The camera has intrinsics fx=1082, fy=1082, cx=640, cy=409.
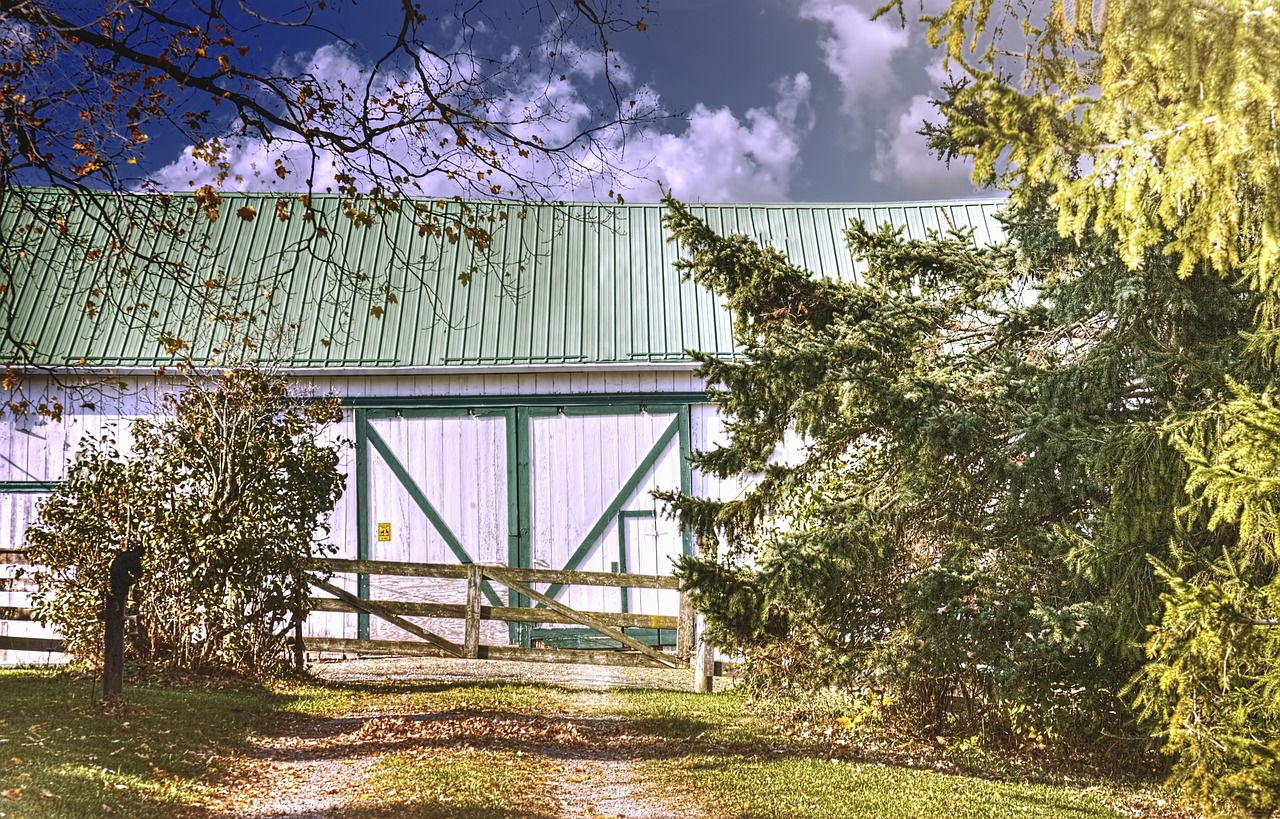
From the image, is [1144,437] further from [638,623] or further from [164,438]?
[164,438]

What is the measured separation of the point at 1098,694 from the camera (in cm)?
800

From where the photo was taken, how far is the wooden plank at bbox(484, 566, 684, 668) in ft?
40.4

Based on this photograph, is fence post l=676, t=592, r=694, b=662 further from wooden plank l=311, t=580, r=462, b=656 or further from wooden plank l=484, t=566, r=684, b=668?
wooden plank l=311, t=580, r=462, b=656

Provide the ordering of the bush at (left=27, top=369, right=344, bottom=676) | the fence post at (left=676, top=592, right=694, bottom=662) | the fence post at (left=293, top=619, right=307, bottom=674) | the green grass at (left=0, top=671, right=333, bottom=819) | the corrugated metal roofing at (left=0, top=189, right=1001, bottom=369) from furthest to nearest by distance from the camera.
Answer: the corrugated metal roofing at (left=0, top=189, right=1001, bottom=369) → the fence post at (left=676, top=592, right=694, bottom=662) → the fence post at (left=293, top=619, right=307, bottom=674) → the bush at (left=27, top=369, right=344, bottom=676) → the green grass at (left=0, top=671, right=333, bottom=819)

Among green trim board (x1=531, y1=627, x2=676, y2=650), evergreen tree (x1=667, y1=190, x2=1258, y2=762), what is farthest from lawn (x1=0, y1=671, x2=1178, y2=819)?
green trim board (x1=531, y1=627, x2=676, y2=650)

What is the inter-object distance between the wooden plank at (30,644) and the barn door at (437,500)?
3763 mm

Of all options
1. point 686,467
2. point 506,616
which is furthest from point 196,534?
point 686,467

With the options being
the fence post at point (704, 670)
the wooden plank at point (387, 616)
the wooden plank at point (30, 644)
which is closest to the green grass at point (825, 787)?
the fence post at point (704, 670)

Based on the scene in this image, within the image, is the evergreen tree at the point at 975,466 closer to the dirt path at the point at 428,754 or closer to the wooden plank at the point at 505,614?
the dirt path at the point at 428,754

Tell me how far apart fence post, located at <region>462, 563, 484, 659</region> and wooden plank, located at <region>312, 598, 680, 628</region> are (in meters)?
0.08

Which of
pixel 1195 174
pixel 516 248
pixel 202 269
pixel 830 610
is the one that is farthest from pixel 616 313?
pixel 1195 174

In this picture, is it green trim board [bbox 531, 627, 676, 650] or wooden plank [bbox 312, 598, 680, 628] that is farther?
green trim board [bbox 531, 627, 676, 650]

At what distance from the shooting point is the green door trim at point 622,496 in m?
14.1

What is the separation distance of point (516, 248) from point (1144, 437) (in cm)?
1110
